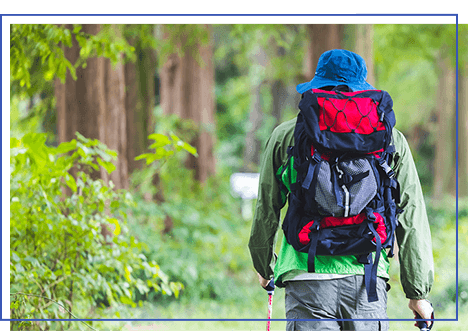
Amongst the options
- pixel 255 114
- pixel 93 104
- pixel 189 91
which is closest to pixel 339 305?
pixel 93 104

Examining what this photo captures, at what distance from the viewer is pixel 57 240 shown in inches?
151

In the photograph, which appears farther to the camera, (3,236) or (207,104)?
(207,104)

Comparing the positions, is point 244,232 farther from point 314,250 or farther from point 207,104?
point 314,250

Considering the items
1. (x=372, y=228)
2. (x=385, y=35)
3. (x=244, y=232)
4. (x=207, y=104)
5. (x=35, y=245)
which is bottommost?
(x=244, y=232)

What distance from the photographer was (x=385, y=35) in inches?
484

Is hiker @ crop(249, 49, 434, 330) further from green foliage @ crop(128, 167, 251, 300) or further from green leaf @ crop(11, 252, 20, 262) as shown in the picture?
green foliage @ crop(128, 167, 251, 300)

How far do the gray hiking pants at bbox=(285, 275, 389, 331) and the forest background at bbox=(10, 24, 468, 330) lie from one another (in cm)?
161

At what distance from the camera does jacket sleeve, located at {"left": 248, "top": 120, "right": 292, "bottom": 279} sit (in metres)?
2.54

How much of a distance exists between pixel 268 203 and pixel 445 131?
50.6 feet

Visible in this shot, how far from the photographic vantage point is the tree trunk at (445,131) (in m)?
16.5

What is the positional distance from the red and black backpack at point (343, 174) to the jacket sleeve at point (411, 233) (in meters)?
0.16

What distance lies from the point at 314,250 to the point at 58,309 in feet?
6.72

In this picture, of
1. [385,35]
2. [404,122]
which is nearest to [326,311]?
[385,35]

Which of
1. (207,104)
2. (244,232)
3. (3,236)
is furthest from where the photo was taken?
(207,104)
